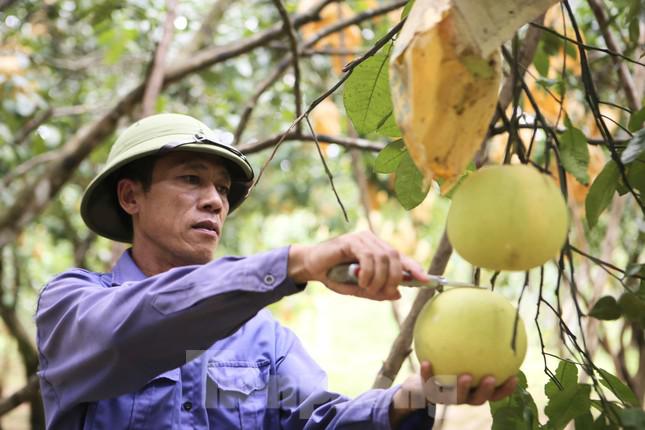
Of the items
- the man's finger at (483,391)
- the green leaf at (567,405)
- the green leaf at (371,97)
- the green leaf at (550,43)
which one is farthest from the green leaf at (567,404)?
the green leaf at (550,43)

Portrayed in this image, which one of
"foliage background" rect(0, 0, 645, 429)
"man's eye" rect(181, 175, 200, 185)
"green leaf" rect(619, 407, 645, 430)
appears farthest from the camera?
"foliage background" rect(0, 0, 645, 429)

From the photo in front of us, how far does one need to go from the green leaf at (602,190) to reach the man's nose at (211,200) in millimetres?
772

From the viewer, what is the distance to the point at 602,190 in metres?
1.05

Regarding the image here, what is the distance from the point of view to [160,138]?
1657mm

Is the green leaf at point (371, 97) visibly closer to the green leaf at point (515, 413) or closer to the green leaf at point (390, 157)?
the green leaf at point (390, 157)

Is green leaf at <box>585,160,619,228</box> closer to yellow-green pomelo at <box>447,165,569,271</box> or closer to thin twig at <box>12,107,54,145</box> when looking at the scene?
yellow-green pomelo at <box>447,165,569,271</box>

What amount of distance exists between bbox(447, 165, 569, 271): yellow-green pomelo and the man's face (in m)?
0.89

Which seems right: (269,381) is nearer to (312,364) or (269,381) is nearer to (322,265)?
(312,364)

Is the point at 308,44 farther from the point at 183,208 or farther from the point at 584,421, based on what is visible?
the point at 584,421

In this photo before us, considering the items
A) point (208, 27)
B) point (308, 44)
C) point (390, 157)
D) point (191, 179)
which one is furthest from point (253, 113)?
point (390, 157)

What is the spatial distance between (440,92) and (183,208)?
0.92 m

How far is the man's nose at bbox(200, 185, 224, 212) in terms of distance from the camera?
5.26 ft

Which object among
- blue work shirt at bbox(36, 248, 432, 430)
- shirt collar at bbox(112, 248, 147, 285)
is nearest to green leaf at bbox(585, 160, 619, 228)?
Answer: blue work shirt at bbox(36, 248, 432, 430)

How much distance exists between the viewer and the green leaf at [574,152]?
0.98 meters
